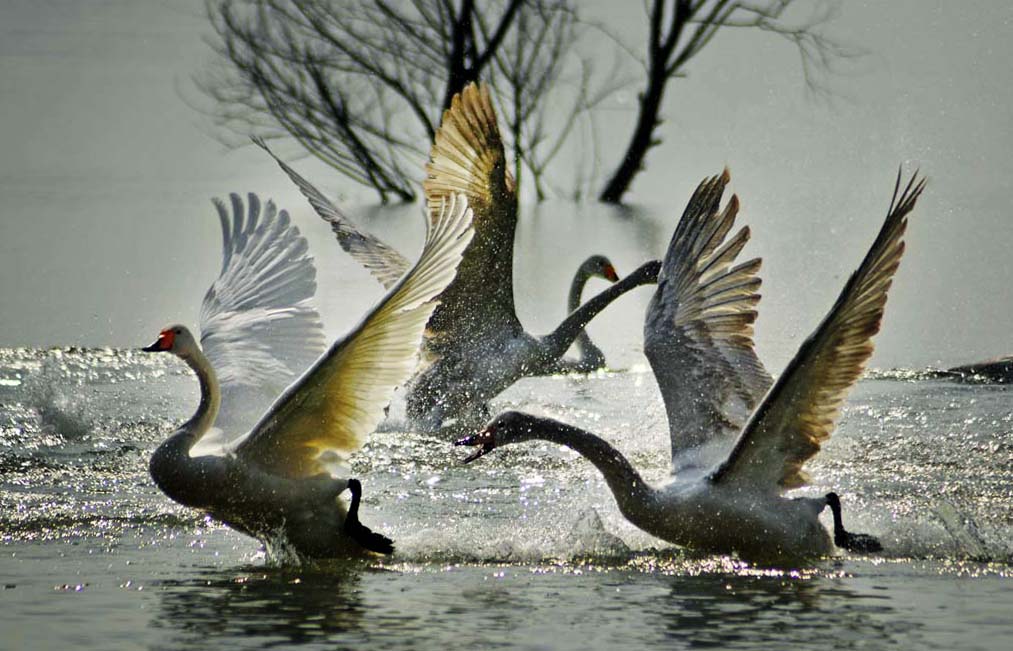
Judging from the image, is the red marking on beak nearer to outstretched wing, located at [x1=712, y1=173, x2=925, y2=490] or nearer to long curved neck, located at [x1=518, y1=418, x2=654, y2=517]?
long curved neck, located at [x1=518, y1=418, x2=654, y2=517]

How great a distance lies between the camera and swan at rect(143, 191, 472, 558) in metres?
6.24

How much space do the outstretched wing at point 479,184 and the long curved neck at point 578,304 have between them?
1625 millimetres

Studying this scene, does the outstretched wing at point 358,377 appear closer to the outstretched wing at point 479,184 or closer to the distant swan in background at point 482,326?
the outstretched wing at point 479,184

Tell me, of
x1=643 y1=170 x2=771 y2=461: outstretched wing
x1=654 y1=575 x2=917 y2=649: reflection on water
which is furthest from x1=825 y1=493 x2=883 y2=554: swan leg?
x1=643 y1=170 x2=771 y2=461: outstretched wing

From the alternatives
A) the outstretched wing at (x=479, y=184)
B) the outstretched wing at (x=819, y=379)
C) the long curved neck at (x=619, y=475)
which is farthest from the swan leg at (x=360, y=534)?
the outstretched wing at (x=479, y=184)

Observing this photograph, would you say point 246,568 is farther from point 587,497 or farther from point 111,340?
point 111,340

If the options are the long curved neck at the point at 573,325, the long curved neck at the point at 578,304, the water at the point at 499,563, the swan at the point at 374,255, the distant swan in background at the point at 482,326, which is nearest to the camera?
the water at the point at 499,563

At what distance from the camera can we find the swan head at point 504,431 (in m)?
6.59

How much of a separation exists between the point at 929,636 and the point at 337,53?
11.9m

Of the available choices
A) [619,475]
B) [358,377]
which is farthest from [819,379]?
[358,377]

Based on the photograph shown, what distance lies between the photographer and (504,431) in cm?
667

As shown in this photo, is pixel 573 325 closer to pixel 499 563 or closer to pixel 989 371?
pixel 989 371

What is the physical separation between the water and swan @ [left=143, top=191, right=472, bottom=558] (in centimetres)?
19

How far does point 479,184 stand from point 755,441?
351 centimetres
